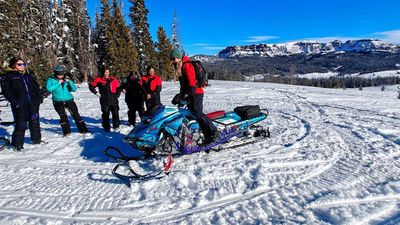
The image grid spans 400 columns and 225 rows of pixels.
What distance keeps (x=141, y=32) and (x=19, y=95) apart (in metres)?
33.4

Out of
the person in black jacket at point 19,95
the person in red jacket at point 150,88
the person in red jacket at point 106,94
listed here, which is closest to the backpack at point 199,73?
the person in red jacket at point 150,88

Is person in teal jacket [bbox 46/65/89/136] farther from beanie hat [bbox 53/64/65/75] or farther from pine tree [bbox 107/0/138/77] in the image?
pine tree [bbox 107/0/138/77]

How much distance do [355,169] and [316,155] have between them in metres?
0.79

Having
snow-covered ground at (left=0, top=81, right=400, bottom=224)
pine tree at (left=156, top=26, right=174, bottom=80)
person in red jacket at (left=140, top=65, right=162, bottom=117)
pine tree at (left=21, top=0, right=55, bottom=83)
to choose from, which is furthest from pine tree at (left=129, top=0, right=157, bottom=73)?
snow-covered ground at (left=0, top=81, right=400, bottom=224)

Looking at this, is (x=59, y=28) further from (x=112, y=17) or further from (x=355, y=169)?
(x=355, y=169)

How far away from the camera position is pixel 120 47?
33438mm

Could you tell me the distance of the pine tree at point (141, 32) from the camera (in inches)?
1479

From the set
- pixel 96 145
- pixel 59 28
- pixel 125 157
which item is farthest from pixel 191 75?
pixel 59 28

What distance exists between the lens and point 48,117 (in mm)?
10320

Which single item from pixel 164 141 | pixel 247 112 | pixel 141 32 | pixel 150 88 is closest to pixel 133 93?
pixel 150 88

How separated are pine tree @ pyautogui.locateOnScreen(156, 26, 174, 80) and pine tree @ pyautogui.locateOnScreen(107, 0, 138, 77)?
21.9 ft

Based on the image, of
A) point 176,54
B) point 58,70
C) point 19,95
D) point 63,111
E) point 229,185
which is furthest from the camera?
point 63,111

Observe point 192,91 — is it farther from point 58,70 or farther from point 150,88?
point 58,70

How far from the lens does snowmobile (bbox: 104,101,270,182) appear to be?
4672mm
